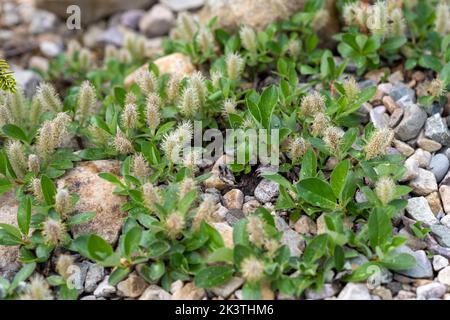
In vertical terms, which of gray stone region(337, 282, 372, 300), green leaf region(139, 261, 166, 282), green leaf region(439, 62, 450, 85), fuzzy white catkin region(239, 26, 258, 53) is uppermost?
fuzzy white catkin region(239, 26, 258, 53)

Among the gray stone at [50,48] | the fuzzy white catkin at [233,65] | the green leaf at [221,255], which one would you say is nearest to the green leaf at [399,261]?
the green leaf at [221,255]

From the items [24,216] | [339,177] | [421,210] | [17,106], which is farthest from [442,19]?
[24,216]

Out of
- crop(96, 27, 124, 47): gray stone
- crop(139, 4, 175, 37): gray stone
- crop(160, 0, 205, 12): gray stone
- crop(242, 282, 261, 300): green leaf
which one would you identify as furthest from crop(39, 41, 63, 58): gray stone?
crop(242, 282, 261, 300): green leaf

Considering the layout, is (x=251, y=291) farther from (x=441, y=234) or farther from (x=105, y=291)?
(x=441, y=234)

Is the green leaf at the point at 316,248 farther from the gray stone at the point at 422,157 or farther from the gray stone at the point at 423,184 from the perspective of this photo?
the gray stone at the point at 422,157

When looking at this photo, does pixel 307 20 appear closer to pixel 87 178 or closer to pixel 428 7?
pixel 428 7

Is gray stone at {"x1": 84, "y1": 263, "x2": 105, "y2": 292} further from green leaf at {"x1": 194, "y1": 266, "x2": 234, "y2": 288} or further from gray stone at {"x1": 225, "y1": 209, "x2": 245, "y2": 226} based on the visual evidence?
gray stone at {"x1": 225, "y1": 209, "x2": 245, "y2": 226}
